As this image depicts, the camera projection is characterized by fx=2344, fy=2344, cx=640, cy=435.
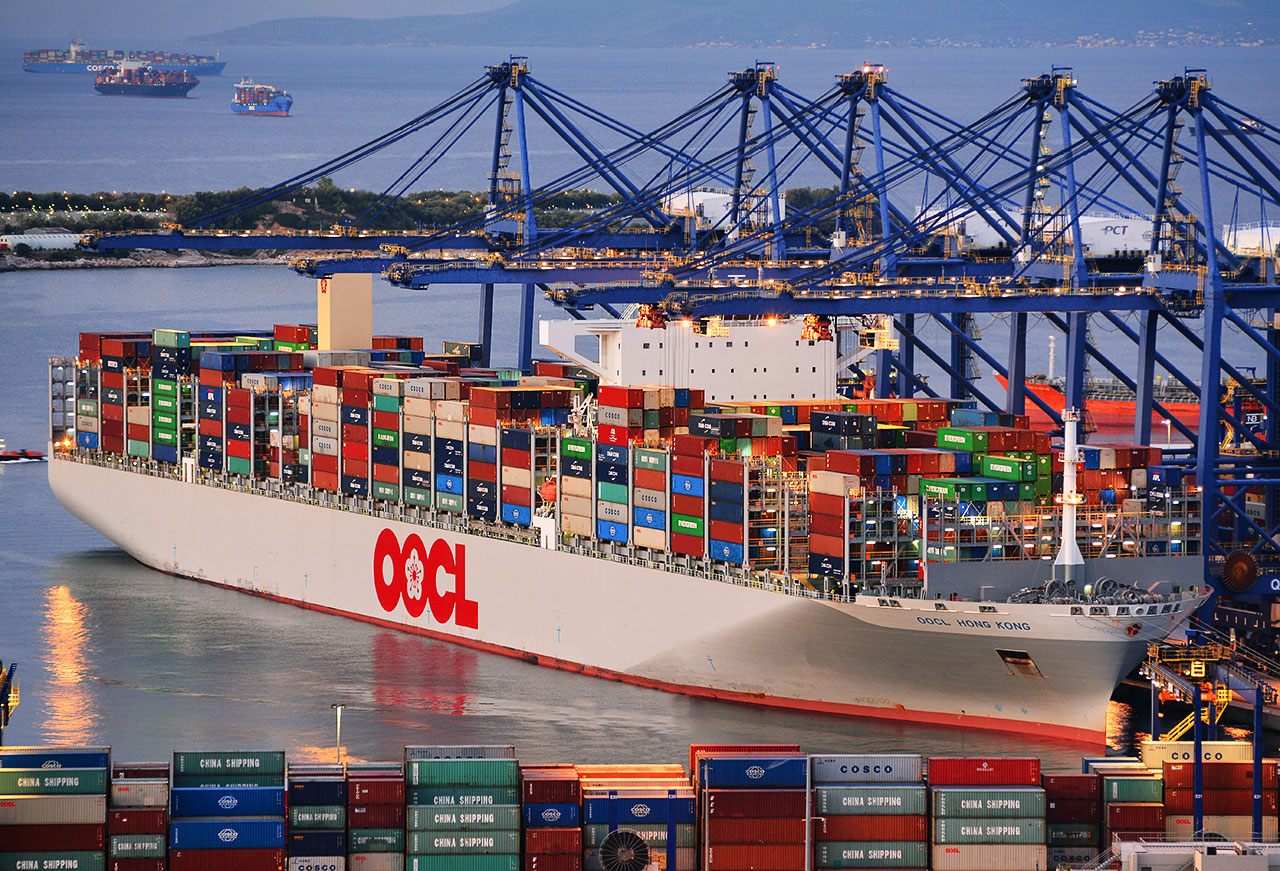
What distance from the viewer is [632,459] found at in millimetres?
40031

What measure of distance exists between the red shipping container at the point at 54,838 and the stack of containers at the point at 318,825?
7.12 ft

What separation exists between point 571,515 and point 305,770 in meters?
14.4

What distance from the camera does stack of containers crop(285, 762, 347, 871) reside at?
88.8ft

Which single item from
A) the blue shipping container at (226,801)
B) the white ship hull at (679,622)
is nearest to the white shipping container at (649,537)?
the white ship hull at (679,622)

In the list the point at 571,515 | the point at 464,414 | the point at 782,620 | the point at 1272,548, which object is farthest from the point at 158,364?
the point at 1272,548

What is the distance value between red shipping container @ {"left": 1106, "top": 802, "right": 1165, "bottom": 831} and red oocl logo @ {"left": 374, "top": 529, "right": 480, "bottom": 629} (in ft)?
62.0

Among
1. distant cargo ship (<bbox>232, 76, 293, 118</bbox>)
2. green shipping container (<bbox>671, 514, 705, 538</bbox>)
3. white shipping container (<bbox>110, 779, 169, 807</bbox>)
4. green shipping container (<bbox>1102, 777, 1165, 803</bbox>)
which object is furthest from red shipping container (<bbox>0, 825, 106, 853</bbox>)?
distant cargo ship (<bbox>232, 76, 293, 118</bbox>)

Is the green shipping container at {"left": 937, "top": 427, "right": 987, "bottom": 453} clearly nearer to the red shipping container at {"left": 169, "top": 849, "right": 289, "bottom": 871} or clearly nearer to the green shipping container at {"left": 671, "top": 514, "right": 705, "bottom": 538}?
the green shipping container at {"left": 671, "top": 514, "right": 705, "bottom": 538}

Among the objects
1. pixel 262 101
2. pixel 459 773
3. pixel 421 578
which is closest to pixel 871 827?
pixel 459 773

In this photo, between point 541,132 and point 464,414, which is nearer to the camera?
point 464,414

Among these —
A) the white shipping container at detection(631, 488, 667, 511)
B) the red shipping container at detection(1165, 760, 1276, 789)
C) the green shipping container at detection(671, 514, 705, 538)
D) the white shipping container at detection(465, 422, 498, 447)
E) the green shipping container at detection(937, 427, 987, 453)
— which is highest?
the green shipping container at detection(937, 427, 987, 453)

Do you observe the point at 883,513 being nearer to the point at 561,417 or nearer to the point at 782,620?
the point at 782,620

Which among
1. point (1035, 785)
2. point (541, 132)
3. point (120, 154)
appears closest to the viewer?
point (1035, 785)

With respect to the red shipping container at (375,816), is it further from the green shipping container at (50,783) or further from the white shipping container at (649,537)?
the white shipping container at (649,537)
